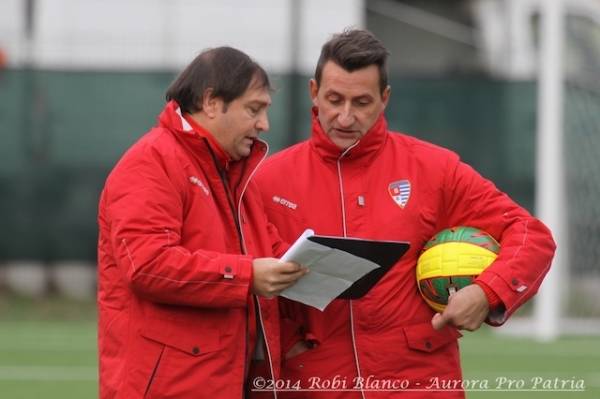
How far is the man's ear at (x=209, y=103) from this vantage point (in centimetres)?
441

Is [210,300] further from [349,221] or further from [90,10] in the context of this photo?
[90,10]

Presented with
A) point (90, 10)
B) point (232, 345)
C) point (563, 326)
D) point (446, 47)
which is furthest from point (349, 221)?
point (446, 47)

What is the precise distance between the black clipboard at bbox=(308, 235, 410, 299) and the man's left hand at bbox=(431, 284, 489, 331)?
0.76 feet

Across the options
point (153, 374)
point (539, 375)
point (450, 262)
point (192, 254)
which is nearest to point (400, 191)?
point (450, 262)

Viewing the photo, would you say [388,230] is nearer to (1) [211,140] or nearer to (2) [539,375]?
(1) [211,140]

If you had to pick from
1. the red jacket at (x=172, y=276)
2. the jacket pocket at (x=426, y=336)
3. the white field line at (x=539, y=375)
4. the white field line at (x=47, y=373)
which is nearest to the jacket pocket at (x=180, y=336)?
the red jacket at (x=172, y=276)

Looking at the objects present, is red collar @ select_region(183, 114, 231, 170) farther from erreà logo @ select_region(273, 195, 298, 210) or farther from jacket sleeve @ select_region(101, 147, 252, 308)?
erreà logo @ select_region(273, 195, 298, 210)

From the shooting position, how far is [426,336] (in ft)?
15.5

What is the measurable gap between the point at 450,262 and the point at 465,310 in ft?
0.63

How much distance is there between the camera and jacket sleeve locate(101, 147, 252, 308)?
4109 mm

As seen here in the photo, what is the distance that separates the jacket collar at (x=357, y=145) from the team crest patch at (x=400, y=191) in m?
0.13

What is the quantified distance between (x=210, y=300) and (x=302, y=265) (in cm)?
32

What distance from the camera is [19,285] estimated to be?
1405 centimetres

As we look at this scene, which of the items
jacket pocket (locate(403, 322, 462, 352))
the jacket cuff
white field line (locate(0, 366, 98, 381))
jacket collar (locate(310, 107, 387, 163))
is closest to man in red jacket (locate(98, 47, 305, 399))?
jacket collar (locate(310, 107, 387, 163))
